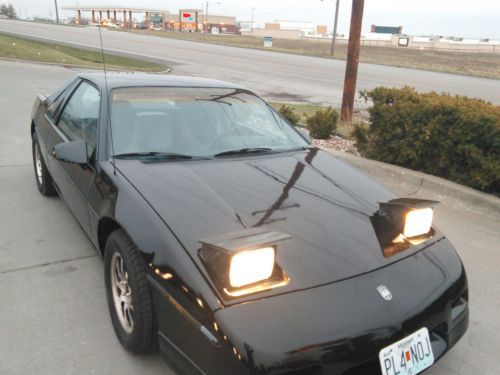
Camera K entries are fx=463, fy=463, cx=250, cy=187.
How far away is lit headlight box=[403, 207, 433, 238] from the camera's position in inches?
97.3

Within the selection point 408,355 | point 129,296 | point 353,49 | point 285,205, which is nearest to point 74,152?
point 129,296

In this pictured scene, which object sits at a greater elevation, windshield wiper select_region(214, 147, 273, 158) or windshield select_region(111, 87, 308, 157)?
windshield select_region(111, 87, 308, 157)

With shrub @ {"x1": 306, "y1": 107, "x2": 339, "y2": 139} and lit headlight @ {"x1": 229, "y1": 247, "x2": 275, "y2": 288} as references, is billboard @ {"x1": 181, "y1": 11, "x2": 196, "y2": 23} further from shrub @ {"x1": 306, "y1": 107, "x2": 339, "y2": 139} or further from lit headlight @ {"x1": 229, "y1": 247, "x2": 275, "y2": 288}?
lit headlight @ {"x1": 229, "y1": 247, "x2": 275, "y2": 288}

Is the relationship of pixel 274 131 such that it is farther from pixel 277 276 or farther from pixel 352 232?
pixel 277 276

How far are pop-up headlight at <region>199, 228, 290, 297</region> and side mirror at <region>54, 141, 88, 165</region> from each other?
1.39 metres

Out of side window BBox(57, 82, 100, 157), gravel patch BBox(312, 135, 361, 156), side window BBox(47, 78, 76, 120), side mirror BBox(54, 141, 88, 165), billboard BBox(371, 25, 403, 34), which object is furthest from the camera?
billboard BBox(371, 25, 403, 34)

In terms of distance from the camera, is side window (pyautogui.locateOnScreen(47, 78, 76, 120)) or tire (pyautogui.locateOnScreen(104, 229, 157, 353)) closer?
tire (pyautogui.locateOnScreen(104, 229, 157, 353))

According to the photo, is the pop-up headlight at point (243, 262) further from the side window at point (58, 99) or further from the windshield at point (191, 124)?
the side window at point (58, 99)

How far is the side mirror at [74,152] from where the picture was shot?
298cm

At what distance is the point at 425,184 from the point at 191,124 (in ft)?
10.1

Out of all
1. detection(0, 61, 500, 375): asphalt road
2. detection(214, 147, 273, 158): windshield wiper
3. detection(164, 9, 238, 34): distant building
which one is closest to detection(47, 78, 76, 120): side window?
detection(0, 61, 500, 375): asphalt road

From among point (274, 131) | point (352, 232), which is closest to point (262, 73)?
point (274, 131)

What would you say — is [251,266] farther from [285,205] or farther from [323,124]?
[323,124]

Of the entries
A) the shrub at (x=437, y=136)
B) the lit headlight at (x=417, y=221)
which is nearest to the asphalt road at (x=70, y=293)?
the shrub at (x=437, y=136)
